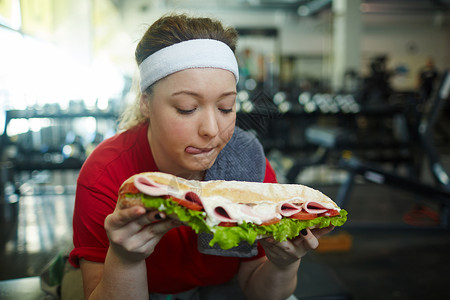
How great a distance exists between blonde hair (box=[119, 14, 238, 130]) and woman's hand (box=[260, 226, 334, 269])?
44 cm

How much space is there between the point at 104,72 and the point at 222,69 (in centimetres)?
994

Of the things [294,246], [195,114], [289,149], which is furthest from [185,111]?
[289,149]

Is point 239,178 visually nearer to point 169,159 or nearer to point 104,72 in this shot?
point 169,159

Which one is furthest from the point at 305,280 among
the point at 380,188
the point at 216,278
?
the point at 380,188

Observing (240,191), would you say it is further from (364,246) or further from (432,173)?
(432,173)

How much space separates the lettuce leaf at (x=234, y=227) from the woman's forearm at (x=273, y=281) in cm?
26

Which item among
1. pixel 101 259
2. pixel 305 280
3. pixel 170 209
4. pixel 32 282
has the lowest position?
pixel 305 280

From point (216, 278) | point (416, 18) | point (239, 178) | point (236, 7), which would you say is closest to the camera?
point (239, 178)

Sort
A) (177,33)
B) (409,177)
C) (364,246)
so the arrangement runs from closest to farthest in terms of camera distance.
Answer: (177,33) → (364,246) → (409,177)

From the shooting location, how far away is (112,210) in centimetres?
95

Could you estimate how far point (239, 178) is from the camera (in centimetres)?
80

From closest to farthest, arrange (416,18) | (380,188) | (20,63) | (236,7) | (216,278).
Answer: (216,278) → (20,63) → (380,188) → (236,7) → (416,18)

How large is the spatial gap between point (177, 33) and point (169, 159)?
0.91ft

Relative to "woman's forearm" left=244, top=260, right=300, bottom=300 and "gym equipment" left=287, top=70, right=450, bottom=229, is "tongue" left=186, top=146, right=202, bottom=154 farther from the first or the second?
"gym equipment" left=287, top=70, right=450, bottom=229
